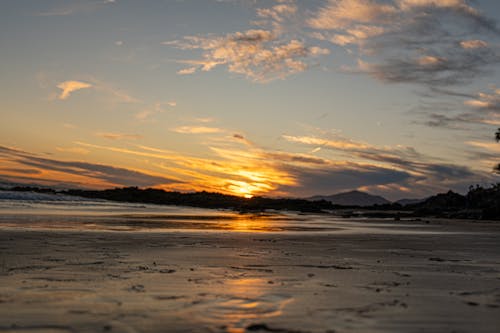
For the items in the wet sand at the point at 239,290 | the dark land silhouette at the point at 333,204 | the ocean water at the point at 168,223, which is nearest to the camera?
the wet sand at the point at 239,290

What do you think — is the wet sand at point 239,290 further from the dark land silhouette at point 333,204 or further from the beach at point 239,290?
the dark land silhouette at point 333,204

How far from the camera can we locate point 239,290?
612cm

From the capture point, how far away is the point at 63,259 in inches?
343

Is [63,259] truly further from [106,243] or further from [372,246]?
[372,246]

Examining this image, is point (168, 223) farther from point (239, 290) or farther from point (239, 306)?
point (239, 306)

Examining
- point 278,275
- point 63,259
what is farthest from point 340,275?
point 63,259

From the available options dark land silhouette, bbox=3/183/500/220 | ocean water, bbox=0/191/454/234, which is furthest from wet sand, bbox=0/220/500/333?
dark land silhouette, bbox=3/183/500/220

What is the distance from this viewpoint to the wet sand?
4.54 metres

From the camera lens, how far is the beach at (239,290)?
4539mm

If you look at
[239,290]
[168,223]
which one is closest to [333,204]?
[168,223]

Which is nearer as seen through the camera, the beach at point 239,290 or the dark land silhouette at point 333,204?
the beach at point 239,290

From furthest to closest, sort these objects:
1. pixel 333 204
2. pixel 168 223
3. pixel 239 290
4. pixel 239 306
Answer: pixel 333 204, pixel 168 223, pixel 239 290, pixel 239 306

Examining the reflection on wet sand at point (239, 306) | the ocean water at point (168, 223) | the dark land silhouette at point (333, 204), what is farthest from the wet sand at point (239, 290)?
the dark land silhouette at point (333, 204)

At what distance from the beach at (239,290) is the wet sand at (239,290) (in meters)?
0.01
